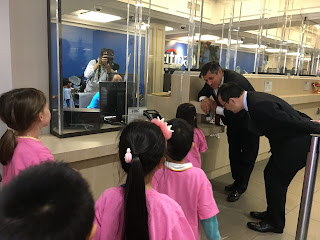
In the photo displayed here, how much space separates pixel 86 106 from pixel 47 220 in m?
1.91

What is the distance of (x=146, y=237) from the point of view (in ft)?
2.69

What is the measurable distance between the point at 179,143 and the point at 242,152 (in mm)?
1536

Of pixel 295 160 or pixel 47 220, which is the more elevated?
pixel 47 220

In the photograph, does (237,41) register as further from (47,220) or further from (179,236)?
(47,220)

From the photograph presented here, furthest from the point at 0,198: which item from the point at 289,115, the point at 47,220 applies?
the point at 289,115

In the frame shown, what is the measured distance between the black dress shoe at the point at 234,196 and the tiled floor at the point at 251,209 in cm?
4

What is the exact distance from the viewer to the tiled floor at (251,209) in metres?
2.06

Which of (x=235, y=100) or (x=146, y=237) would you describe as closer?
(x=146, y=237)

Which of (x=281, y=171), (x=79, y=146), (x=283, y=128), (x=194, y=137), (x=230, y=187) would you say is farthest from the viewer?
(x=230, y=187)

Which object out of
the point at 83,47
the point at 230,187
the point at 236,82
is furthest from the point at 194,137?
the point at 83,47

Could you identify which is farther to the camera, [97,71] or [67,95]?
[97,71]

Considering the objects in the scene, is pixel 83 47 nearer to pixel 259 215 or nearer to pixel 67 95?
pixel 67 95

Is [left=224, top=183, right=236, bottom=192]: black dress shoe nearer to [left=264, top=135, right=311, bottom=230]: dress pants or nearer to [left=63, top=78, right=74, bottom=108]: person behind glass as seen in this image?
[left=264, top=135, right=311, bottom=230]: dress pants

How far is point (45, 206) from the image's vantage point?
47cm
